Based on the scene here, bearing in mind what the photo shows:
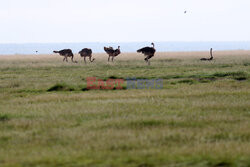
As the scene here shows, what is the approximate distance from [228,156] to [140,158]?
162cm

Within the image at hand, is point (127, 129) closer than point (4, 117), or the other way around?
point (127, 129)

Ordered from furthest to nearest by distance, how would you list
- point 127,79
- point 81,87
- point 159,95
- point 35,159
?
point 127,79
point 81,87
point 159,95
point 35,159

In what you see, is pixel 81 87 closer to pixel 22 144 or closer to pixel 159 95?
pixel 159 95

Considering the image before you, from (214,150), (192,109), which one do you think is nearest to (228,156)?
(214,150)

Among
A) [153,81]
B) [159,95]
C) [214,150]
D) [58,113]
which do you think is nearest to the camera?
[214,150]

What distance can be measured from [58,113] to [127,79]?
40.2 ft

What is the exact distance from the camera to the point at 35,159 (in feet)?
28.5

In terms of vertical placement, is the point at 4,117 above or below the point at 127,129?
above

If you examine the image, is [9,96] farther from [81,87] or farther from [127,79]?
[127,79]

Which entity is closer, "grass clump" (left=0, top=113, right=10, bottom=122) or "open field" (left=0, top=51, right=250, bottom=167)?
"open field" (left=0, top=51, right=250, bottom=167)

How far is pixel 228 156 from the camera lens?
887 centimetres

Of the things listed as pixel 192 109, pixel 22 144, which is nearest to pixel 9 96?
pixel 192 109

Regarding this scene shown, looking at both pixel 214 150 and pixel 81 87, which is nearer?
pixel 214 150

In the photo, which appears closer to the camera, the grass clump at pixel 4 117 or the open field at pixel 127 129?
the open field at pixel 127 129
